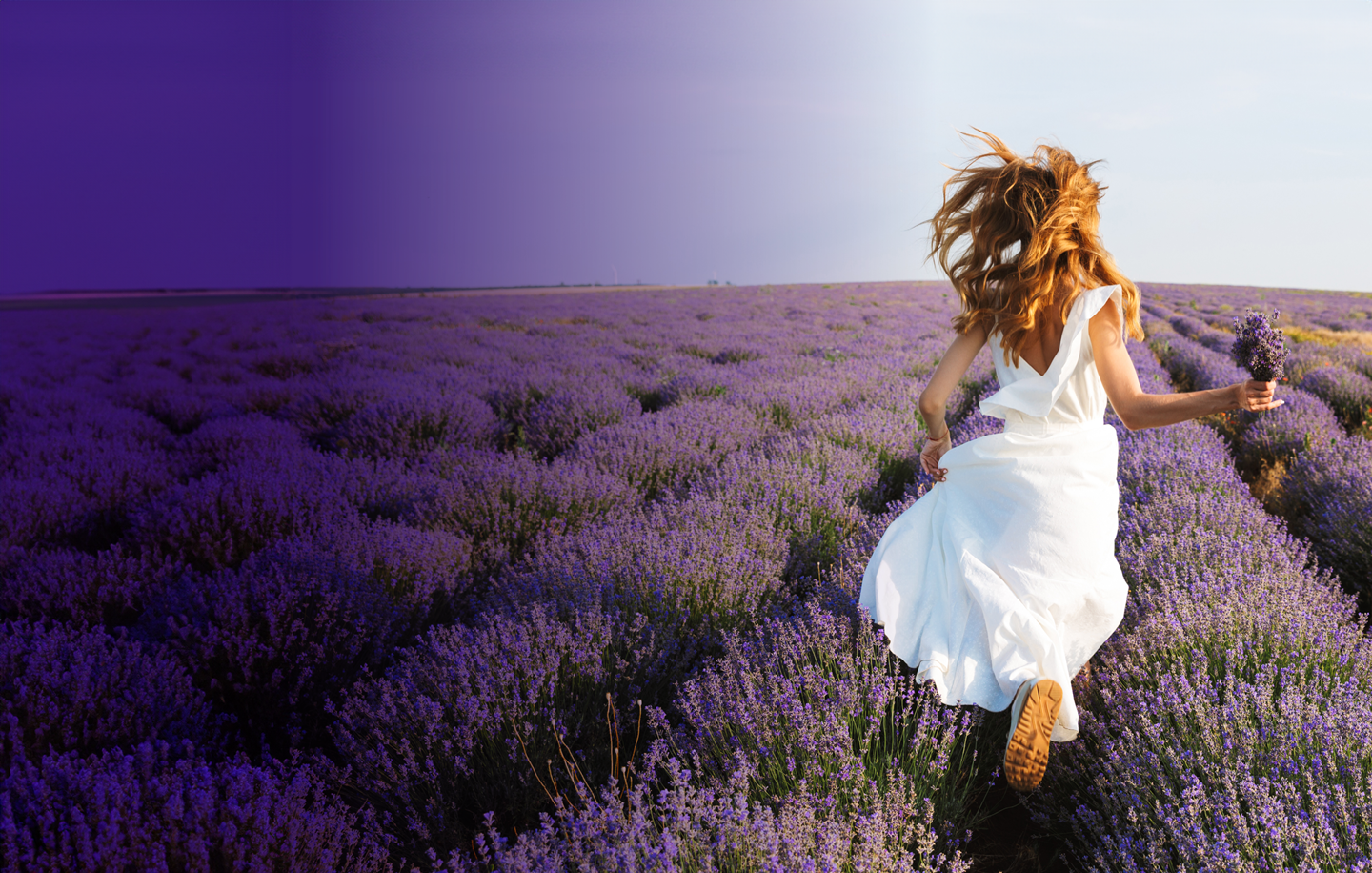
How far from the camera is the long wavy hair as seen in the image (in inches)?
67.4

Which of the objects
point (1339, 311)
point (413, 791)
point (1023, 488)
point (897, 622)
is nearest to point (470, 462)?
point (413, 791)

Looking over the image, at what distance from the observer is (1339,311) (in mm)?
22016

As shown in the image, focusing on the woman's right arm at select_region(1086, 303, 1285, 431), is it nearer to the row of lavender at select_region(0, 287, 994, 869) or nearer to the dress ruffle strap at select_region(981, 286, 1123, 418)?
the dress ruffle strap at select_region(981, 286, 1123, 418)

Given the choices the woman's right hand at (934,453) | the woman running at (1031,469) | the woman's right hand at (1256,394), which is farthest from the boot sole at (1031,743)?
the woman's right hand at (1256,394)

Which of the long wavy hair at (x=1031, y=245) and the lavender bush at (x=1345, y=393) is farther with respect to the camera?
the lavender bush at (x=1345, y=393)

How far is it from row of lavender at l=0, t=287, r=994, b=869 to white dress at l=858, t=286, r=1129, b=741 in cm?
15

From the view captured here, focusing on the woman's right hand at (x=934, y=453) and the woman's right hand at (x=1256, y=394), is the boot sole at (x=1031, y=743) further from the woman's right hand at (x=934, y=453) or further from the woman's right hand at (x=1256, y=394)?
the woman's right hand at (x=1256, y=394)

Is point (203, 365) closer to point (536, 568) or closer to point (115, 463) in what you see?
point (115, 463)

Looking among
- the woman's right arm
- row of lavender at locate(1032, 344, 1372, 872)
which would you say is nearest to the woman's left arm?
the woman's right arm

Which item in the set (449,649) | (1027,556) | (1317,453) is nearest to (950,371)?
(1027,556)

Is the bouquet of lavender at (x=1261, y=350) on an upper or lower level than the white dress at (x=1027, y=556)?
upper

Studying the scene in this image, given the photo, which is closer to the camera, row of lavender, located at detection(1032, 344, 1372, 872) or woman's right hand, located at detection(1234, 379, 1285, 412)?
row of lavender, located at detection(1032, 344, 1372, 872)

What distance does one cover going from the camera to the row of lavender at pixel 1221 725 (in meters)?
1.27

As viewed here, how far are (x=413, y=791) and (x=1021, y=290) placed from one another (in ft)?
6.69
